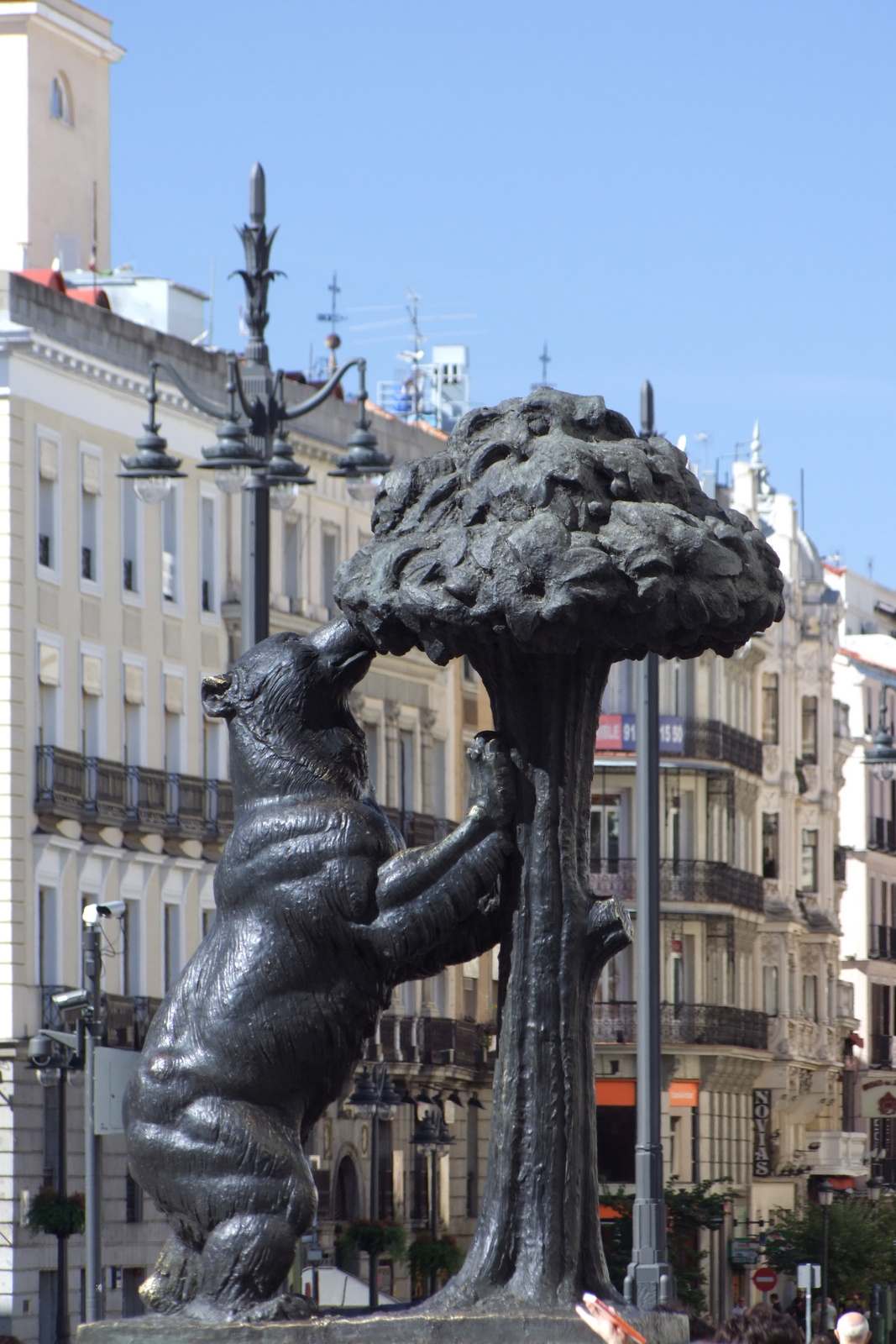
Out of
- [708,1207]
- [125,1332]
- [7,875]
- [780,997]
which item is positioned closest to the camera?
[125,1332]

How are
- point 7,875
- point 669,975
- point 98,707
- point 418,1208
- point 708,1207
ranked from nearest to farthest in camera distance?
point 7,875 → point 98,707 → point 708,1207 → point 418,1208 → point 669,975

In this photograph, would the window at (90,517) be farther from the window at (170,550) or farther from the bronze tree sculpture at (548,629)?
the bronze tree sculpture at (548,629)

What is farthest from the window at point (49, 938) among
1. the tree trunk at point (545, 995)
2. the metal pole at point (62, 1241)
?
the tree trunk at point (545, 995)

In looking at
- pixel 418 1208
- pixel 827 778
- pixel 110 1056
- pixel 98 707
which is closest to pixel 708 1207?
pixel 418 1208

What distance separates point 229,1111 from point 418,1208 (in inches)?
1912

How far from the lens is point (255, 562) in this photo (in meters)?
18.5

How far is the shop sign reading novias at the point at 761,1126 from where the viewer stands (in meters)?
67.7

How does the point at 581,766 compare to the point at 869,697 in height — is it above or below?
below

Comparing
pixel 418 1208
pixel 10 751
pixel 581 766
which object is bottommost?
pixel 418 1208

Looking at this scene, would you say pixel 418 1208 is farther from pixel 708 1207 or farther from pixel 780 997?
pixel 780 997

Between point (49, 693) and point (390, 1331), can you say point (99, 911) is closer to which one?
point (49, 693)

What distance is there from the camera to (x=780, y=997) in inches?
2756

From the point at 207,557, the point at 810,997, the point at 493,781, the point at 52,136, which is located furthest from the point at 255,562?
the point at 810,997

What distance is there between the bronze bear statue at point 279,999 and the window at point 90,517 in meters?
37.4
